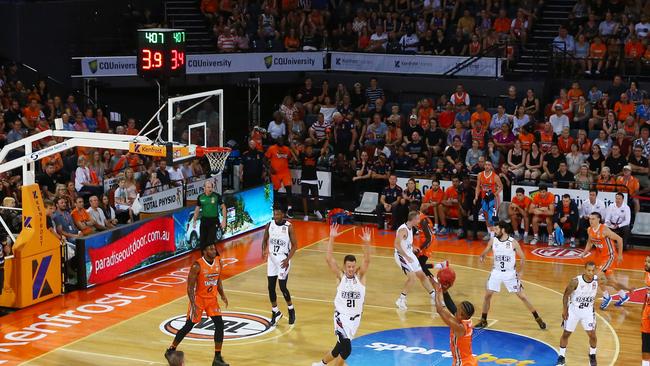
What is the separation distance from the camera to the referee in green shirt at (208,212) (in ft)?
74.6

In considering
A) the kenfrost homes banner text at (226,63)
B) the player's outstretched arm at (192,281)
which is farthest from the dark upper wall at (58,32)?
the player's outstretched arm at (192,281)

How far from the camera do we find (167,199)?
2434 centimetres

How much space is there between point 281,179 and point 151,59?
1030 cm

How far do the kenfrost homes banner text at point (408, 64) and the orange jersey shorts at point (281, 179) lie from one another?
17.9 feet

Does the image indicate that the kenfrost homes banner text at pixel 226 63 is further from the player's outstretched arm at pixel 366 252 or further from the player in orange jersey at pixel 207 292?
the player's outstretched arm at pixel 366 252

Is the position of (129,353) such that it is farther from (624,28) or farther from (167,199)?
(624,28)

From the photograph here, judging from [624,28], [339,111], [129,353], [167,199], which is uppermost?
[624,28]

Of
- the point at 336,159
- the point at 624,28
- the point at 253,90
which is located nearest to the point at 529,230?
the point at 336,159

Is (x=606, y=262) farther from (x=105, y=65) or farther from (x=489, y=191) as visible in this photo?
(x=105, y=65)

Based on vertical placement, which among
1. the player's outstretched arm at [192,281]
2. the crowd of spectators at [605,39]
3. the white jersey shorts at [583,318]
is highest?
the crowd of spectators at [605,39]

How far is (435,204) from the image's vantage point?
84.7 feet

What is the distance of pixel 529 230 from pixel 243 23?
11.5 meters

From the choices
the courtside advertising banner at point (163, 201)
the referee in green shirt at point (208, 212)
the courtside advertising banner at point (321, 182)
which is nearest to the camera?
the referee in green shirt at point (208, 212)

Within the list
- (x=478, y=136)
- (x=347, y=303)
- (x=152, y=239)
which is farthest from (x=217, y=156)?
(x=478, y=136)
